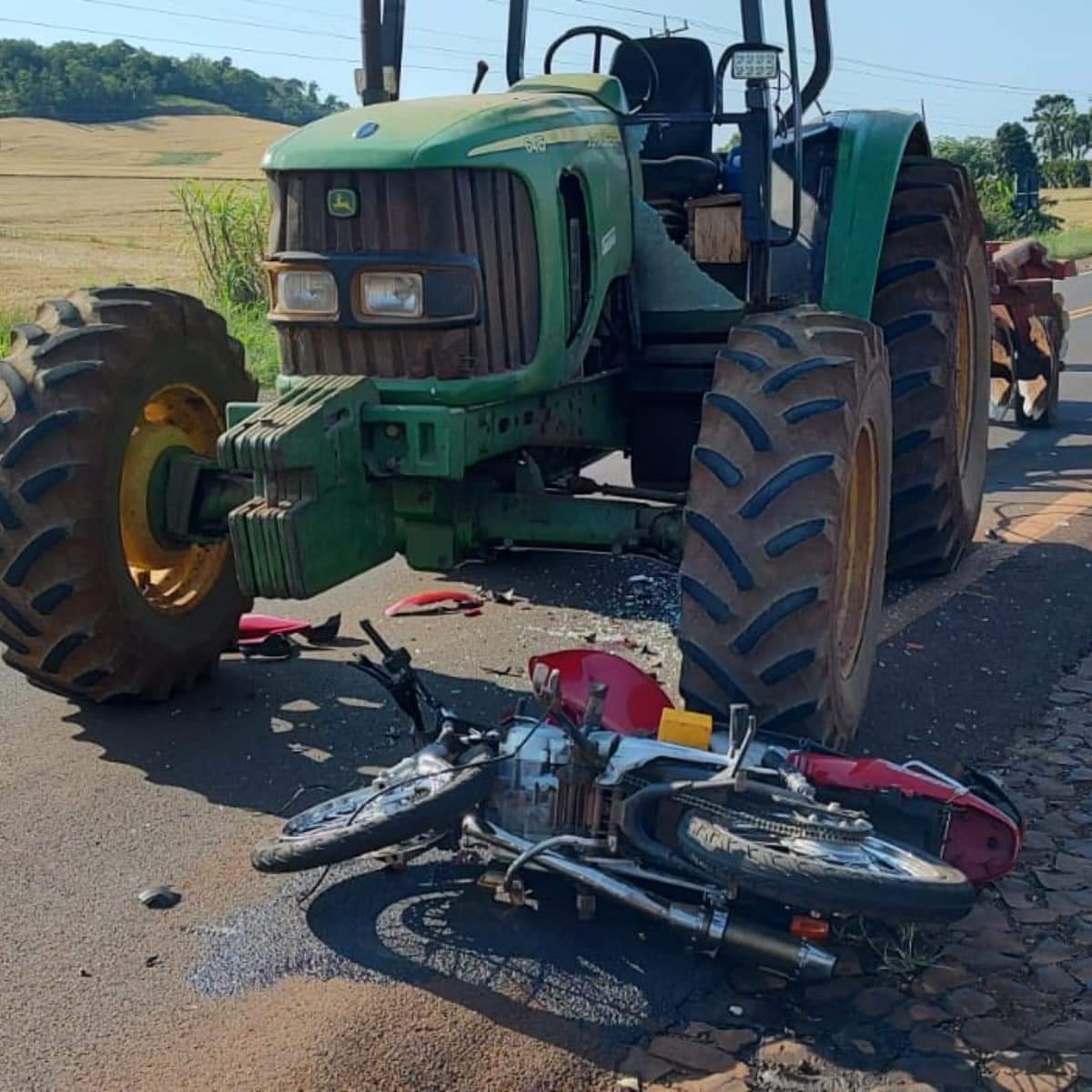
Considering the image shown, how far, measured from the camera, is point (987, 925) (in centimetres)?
396

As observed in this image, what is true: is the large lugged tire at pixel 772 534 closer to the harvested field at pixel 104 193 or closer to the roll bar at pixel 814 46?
the roll bar at pixel 814 46

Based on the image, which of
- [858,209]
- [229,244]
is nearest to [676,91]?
[858,209]

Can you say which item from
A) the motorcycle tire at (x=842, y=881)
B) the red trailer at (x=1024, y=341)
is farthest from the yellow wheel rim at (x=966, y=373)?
the motorcycle tire at (x=842, y=881)

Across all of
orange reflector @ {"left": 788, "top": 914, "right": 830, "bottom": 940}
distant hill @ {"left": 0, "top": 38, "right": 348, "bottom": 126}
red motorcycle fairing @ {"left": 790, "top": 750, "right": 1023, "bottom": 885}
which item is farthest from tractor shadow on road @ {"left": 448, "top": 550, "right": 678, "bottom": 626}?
distant hill @ {"left": 0, "top": 38, "right": 348, "bottom": 126}

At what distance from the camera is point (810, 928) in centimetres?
361

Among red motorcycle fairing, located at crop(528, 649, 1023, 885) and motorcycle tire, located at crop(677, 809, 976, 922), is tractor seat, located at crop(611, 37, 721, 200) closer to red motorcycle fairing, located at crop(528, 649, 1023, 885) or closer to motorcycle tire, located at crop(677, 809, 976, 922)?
red motorcycle fairing, located at crop(528, 649, 1023, 885)

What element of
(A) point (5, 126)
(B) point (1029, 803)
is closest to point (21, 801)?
(B) point (1029, 803)

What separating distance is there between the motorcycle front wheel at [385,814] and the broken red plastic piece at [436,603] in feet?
8.97

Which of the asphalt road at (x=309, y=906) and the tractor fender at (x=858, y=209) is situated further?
the tractor fender at (x=858, y=209)

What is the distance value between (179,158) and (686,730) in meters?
58.7

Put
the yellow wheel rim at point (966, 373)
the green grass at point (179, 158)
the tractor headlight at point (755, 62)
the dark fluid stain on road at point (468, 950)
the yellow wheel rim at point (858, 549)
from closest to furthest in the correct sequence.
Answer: the dark fluid stain on road at point (468, 950), the yellow wheel rim at point (858, 549), the tractor headlight at point (755, 62), the yellow wheel rim at point (966, 373), the green grass at point (179, 158)

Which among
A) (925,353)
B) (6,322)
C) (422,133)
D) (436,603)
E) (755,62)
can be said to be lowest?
(436,603)

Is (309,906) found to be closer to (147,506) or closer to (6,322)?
(147,506)

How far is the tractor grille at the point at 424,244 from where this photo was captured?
15.4 feet
